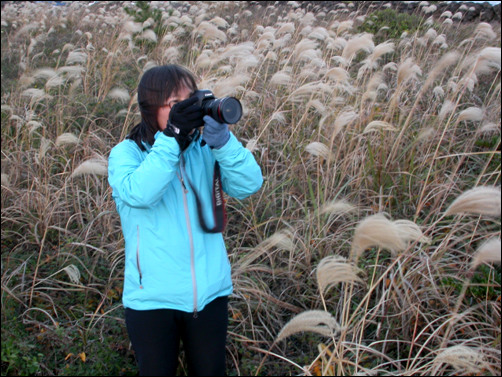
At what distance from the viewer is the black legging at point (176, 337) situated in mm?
A: 1949

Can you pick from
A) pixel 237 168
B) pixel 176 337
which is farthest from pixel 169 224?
pixel 176 337

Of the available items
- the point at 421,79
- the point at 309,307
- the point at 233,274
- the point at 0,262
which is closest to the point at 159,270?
the point at 233,274

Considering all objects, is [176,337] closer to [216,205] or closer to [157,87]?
[216,205]

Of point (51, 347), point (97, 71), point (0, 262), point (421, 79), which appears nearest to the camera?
point (51, 347)

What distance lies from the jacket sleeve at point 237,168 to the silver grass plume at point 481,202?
82 cm

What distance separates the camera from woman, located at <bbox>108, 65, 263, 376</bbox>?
187cm

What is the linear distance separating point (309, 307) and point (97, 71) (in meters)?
4.19

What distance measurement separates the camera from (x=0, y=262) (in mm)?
3277

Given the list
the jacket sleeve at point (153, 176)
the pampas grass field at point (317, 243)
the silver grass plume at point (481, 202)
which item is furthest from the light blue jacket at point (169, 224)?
the silver grass plume at point (481, 202)

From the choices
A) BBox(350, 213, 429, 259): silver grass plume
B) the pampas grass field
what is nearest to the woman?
the pampas grass field

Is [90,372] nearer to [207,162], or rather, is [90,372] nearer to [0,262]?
[0,262]

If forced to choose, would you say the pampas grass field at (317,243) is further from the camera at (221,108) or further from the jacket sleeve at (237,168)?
the camera at (221,108)

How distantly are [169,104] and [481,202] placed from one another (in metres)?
1.28

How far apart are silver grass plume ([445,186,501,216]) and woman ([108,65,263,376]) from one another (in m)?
0.84
